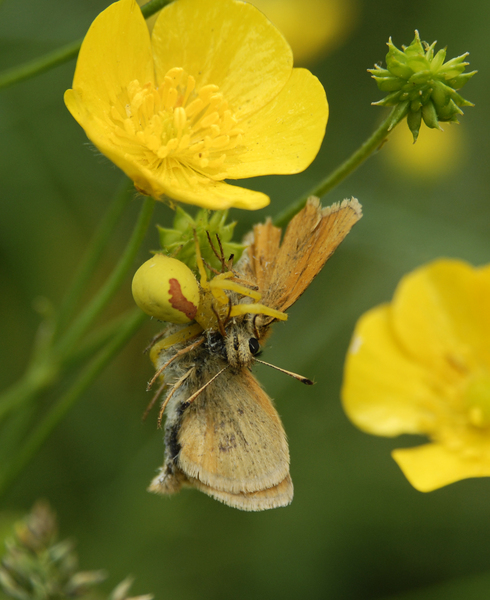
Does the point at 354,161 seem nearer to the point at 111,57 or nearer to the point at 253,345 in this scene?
the point at 253,345

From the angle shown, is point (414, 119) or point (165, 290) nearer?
point (165, 290)

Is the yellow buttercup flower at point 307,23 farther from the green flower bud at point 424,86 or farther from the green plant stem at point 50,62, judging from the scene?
the green flower bud at point 424,86

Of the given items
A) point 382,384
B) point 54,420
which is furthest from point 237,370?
point 382,384

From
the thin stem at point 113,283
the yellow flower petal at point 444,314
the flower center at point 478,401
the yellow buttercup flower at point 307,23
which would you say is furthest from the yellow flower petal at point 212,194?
the yellow buttercup flower at point 307,23

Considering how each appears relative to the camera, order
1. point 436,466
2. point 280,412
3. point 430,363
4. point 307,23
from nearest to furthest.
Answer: point 436,466 → point 430,363 → point 280,412 → point 307,23

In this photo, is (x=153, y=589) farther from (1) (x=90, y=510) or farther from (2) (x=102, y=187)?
(2) (x=102, y=187)

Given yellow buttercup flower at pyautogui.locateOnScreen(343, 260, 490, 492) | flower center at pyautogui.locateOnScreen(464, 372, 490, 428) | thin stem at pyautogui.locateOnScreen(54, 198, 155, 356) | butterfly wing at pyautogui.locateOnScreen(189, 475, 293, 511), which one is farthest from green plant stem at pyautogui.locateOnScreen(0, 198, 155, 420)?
flower center at pyautogui.locateOnScreen(464, 372, 490, 428)

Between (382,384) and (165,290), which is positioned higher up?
Result: (165,290)
